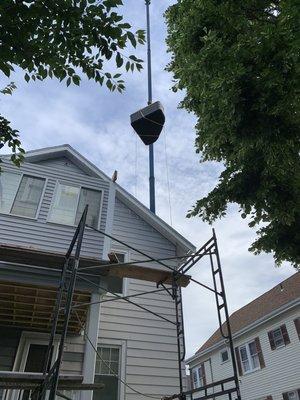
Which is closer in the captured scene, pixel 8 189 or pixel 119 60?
pixel 119 60

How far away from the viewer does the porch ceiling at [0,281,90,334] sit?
267 inches

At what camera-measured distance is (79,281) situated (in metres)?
6.93

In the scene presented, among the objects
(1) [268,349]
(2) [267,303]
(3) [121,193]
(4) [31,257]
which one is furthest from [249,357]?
(4) [31,257]

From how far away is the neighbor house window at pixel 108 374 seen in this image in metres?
8.12

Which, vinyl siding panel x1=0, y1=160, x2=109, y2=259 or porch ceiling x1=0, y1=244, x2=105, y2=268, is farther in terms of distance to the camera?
vinyl siding panel x1=0, y1=160, x2=109, y2=259

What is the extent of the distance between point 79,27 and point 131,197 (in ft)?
24.9

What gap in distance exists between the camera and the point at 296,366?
17609 mm

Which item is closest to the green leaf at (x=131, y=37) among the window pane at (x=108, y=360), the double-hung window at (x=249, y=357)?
the window pane at (x=108, y=360)

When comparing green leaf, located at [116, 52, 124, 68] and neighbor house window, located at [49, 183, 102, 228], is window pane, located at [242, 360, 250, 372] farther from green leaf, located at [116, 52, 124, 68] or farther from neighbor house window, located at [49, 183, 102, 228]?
green leaf, located at [116, 52, 124, 68]

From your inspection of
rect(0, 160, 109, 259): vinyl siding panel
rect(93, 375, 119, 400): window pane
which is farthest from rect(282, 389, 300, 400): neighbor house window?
rect(0, 160, 109, 259): vinyl siding panel

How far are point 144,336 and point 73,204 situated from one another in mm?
3839

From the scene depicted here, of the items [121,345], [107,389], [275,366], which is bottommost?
[107,389]

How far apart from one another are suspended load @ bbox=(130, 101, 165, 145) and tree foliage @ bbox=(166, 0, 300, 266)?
484 cm

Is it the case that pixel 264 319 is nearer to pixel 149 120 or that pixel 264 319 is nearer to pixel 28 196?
pixel 149 120
